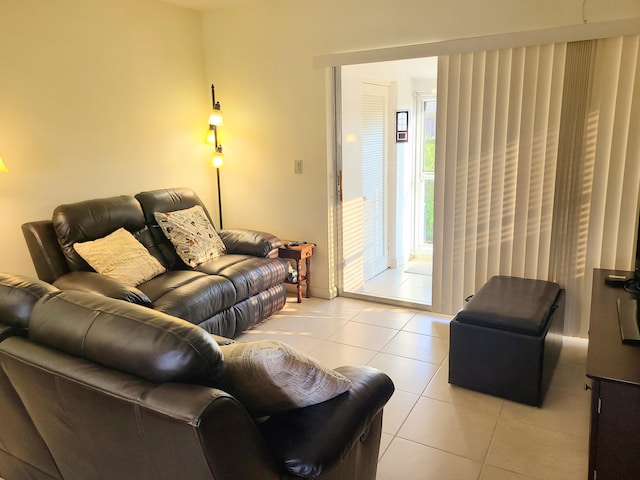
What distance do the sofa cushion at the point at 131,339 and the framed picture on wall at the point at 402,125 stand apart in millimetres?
4163

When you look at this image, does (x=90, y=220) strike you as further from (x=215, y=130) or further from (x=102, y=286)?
(x=215, y=130)

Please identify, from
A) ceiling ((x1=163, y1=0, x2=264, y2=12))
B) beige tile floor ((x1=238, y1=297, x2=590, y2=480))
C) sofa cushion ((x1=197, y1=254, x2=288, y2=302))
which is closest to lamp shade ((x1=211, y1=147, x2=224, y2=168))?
sofa cushion ((x1=197, y1=254, x2=288, y2=302))

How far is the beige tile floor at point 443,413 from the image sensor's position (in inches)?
85.7

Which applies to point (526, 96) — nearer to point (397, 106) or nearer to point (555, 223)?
point (555, 223)

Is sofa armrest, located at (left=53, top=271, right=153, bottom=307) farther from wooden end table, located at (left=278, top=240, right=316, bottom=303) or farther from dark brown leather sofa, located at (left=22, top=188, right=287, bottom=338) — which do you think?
wooden end table, located at (left=278, top=240, right=316, bottom=303)

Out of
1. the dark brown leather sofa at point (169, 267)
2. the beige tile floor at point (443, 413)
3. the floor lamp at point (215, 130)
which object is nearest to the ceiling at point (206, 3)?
the floor lamp at point (215, 130)

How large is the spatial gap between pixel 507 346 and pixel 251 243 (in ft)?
6.94

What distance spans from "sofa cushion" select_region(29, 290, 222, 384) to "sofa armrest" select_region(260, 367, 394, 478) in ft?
0.86

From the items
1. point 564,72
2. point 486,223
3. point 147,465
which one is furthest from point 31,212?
point 564,72

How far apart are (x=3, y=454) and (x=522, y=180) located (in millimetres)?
3244

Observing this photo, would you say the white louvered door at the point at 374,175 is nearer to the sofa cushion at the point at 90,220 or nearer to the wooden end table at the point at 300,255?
the wooden end table at the point at 300,255

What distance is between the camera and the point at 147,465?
130 centimetres

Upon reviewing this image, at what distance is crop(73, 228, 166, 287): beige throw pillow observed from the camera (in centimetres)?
316

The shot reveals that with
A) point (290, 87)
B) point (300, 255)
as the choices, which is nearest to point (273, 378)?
point (300, 255)
